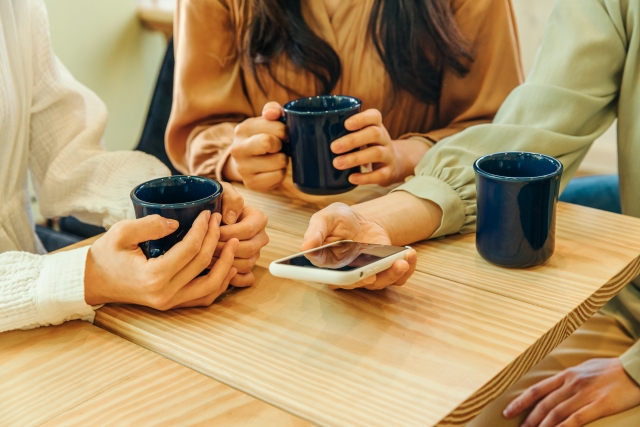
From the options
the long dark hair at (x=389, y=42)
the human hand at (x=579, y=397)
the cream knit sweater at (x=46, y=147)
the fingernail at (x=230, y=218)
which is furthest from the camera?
the long dark hair at (x=389, y=42)

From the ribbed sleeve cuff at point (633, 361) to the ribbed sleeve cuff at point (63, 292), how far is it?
0.78 meters

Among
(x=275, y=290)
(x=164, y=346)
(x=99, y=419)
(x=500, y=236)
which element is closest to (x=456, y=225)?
(x=500, y=236)

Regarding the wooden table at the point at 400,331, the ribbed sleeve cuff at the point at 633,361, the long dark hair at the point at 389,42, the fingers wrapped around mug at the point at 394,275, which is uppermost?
the long dark hair at the point at 389,42

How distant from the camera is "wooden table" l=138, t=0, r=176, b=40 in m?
2.94

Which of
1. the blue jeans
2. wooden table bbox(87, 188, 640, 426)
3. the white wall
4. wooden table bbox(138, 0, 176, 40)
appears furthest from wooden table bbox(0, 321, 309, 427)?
wooden table bbox(138, 0, 176, 40)

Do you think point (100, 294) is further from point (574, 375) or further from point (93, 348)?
point (574, 375)

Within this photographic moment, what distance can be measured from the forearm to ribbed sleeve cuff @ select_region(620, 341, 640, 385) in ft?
1.24

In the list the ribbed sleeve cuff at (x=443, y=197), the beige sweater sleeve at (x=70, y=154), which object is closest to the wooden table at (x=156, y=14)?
the beige sweater sleeve at (x=70, y=154)

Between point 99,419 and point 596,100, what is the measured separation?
85 cm

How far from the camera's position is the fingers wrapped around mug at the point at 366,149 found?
3.10ft

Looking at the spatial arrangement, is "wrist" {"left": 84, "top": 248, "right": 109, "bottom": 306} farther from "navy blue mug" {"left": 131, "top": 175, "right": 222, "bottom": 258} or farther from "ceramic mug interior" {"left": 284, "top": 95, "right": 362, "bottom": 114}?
"ceramic mug interior" {"left": 284, "top": 95, "right": 362, "bottom": 114}

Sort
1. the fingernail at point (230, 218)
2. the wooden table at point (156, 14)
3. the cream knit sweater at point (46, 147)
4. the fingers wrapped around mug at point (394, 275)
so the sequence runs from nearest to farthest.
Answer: the fingers wrapped around mug at point (394, 275) < the fingernail at point (230, 218) < the cream knit sweater at point (46, 147) < the wooden table at point (156, 14)

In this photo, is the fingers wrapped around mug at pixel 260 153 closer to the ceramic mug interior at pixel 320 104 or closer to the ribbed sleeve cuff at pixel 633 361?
the ceramic mug interior at pixel 320 104

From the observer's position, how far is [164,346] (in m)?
0.73
